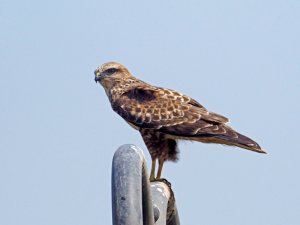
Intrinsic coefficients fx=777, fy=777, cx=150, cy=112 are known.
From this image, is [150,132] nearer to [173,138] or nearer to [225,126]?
[173,138]

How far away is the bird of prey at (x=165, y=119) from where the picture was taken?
871 cm

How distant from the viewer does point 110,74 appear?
35.4 feet

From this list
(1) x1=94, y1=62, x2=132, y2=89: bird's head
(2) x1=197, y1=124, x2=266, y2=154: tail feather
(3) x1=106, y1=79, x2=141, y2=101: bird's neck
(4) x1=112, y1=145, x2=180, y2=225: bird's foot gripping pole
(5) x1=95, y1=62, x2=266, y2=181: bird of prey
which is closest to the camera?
(4) x1=112, y1=145, x2=180, y2=225: bird's foot gripping pole

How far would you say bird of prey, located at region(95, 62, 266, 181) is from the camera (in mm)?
8711

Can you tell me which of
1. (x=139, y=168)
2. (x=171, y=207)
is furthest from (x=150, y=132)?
(x=139, y=168)

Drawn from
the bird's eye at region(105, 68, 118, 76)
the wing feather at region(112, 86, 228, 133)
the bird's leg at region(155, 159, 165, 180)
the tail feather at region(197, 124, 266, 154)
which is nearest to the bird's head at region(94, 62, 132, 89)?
the bird's eye at region(105, 68, 118, 76)

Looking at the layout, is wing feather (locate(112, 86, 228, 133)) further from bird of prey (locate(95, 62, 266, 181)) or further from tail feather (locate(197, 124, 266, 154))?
tail feather (locate(197, 124, 266, 154))

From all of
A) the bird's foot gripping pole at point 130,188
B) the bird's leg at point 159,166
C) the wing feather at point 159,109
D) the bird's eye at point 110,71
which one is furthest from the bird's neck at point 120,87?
the bird's foot gripping pole at point 130,188

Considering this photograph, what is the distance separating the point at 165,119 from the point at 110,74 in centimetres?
174

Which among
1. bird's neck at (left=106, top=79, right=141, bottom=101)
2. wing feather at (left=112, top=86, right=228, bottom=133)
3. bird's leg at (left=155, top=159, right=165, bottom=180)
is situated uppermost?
bird's neck at (left=106, top=79, right=141, bottom=101)

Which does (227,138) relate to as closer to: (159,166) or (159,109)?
(159,166)

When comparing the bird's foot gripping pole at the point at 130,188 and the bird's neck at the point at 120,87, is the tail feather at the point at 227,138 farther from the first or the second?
the bird's foot gripping pole at the point at 130,188

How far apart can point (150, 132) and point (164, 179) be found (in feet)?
4.87

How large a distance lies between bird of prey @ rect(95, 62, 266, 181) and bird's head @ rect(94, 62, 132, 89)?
1.02 ft
